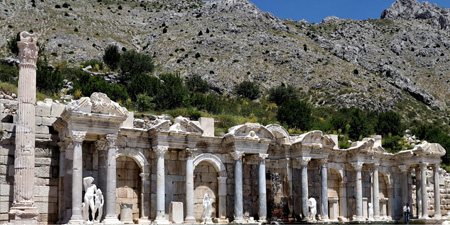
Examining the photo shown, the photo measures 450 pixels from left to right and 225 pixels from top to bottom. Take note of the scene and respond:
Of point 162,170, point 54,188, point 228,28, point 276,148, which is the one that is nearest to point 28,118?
point 54,188

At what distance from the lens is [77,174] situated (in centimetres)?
2158

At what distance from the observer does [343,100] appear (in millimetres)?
71625

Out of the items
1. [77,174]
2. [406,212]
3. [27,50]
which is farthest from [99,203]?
[406,212]

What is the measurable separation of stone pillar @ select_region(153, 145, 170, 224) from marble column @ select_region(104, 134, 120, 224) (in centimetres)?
280

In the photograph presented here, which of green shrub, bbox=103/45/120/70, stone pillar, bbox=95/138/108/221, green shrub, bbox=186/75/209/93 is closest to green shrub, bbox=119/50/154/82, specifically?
green shrub, bbox=103/45/120/70

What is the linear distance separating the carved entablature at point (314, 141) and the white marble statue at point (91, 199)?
12.5 m

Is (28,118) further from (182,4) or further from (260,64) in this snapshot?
(182,4)

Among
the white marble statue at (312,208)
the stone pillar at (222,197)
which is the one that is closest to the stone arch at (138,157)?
the stone pillar at (222,197)

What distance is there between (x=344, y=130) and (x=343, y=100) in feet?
44.4

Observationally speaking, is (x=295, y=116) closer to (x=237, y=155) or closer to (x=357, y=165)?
(x=357, y=165)

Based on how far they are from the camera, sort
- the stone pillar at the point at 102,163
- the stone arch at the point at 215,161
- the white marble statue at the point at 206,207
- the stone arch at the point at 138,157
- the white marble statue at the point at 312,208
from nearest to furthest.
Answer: the stone pillar at the point at 102,163
the stone arch at the point at 138,157
the white marble statue at the point at 206,207
the stone arch at the point at 215,161
the white marble statue at the point at 312,208

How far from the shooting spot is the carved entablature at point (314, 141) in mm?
29812

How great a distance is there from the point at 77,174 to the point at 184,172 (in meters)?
6.82

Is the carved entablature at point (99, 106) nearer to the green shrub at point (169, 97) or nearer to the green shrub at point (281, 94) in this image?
the green shrub at point (169, 97)
